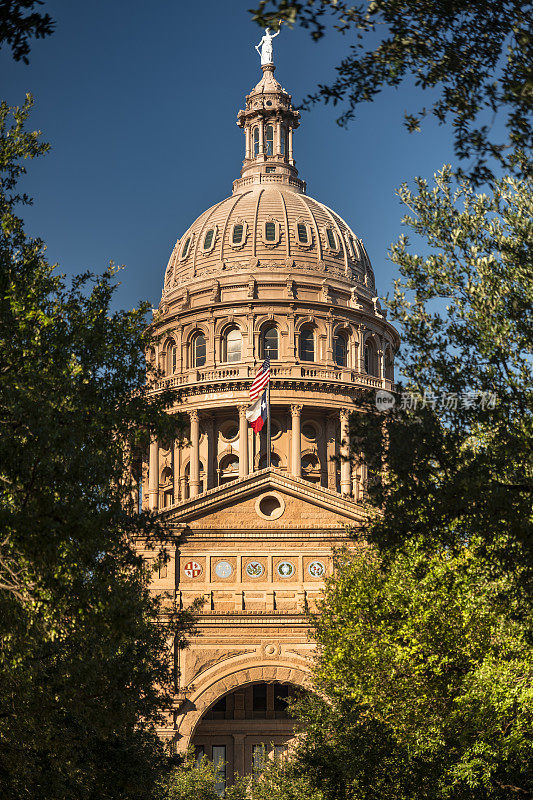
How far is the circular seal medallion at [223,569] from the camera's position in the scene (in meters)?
55.3

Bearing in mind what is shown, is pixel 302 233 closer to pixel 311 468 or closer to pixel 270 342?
pixel 270 342

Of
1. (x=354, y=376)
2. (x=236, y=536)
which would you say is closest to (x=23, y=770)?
(x=236, y=536)

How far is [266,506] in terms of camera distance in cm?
5806

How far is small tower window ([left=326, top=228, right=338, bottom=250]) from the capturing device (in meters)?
87.3

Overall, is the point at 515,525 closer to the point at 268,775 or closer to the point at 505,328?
the point at 505,328

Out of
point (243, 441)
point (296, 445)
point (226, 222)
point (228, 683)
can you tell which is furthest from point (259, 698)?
point (226, 222)

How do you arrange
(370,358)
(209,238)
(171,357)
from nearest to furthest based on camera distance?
(171,357), (370,358), (209,238)

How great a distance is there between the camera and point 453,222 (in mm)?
20641

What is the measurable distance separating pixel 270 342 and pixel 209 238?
35.3ft

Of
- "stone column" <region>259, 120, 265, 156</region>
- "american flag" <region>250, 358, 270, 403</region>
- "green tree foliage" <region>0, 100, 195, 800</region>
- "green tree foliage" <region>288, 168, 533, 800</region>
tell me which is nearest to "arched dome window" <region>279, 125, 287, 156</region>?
"stone column" <region>259, 120, 265, 156</region>

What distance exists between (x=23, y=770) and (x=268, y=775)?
2261 cm

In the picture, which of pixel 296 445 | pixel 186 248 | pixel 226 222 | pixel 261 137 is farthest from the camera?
pixel 261 137

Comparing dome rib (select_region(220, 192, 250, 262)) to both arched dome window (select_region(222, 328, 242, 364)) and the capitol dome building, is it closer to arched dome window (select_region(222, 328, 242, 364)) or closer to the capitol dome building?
the capitol dome building

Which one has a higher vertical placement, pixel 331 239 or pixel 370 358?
pixel 331 239
